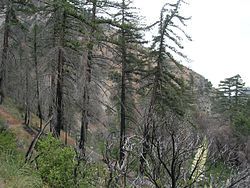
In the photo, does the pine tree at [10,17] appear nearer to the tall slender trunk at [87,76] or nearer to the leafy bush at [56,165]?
the tall slender trunk at [87,76]

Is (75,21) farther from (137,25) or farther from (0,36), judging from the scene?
(0,36)

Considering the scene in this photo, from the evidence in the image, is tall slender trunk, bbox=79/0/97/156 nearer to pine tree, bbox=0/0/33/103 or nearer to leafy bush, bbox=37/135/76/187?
pine tree, bbox=0/0/33/103

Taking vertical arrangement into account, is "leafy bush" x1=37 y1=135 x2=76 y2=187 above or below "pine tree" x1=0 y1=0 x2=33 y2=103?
below

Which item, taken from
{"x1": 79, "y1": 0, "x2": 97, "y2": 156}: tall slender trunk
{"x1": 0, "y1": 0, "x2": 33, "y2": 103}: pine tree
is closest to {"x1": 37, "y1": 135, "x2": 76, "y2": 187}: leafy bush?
{"x1": 79, "y1": 0, "x2": 97, "y2": 156}: tall slender trunk

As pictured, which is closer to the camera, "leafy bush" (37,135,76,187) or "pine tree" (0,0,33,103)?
"leafy bush" (37,135,76,187)

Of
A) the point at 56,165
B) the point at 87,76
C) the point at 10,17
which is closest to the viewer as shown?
the point at 56,165

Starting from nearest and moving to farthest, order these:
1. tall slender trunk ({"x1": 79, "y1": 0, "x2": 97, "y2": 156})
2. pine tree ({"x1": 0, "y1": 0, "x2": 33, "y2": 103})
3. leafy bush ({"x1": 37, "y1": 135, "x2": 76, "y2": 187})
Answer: leafy bush ({"x1": 37, "y1": 135, "x2": 76, "y2": 187})
tall slender trunk ({"x1": 79, "y1": 0, "x2": 97, "y2": 156})
pine tree ({"x1": 0, "y1": 0, "x2": 33, "y2": 103})

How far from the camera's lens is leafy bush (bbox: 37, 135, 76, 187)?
8898mm

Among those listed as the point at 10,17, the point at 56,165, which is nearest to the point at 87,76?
the point at 10,17

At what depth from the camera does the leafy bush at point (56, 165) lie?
8898mm

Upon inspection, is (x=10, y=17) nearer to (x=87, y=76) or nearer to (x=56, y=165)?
(x=87, y=76)

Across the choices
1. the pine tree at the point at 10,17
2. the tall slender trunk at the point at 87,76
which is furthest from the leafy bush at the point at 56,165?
the pine tree at the point at 10,17

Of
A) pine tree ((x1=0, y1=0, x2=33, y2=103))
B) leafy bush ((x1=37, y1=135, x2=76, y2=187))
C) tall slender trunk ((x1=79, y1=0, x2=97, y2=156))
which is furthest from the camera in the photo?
pine tree ((x1=0, y1=0, x2=33, y2=103))

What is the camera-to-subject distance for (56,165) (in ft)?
29.9
